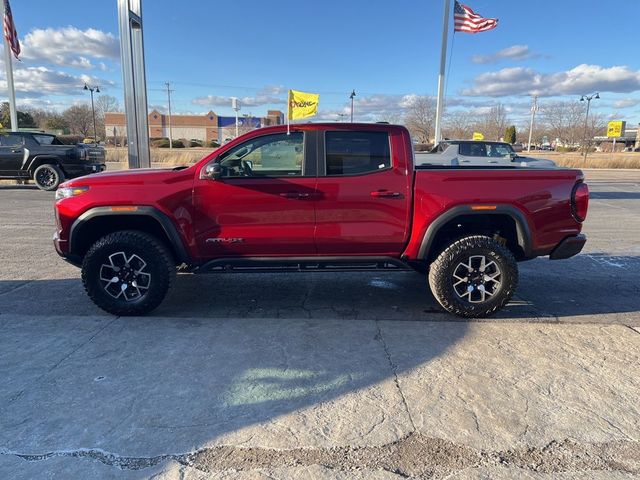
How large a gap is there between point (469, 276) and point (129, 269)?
11.1 feet

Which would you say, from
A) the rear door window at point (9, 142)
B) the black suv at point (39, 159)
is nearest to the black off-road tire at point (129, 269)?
the black suv at point (39, 159)

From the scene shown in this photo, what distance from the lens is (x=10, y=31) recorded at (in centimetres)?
1811

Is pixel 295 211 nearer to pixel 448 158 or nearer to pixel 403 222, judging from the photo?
pixel 403 222

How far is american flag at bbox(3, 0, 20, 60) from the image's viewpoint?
58.6ft

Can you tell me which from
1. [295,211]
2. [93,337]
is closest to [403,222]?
[295,211]

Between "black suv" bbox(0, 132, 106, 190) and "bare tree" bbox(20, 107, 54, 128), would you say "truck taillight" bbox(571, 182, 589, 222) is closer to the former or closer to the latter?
"black suv" bbox(0, 132, 106, 190)

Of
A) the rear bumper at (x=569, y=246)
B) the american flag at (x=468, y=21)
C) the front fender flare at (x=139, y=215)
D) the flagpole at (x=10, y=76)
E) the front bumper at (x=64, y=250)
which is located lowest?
the front bumper at (x=64, y=250)

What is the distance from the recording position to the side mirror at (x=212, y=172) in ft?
14.7

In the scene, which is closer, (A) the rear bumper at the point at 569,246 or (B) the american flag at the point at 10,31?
(A) the rear bumper at the point at 569,246

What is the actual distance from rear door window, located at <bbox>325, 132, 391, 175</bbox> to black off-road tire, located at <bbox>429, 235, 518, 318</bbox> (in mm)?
1086

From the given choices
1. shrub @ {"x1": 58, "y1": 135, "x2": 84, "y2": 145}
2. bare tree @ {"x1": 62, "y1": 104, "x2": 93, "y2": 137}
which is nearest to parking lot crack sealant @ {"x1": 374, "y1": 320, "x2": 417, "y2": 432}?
shrub @ {"x1": 58, "y1": 135, "x2": 84, "y2": 145}

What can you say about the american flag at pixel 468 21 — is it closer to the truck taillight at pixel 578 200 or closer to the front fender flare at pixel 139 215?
the truck taillight at pixel 578 200

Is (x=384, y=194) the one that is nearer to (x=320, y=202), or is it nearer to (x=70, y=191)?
(x=320, y=202)

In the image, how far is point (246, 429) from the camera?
115 inches
